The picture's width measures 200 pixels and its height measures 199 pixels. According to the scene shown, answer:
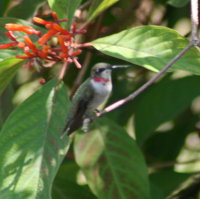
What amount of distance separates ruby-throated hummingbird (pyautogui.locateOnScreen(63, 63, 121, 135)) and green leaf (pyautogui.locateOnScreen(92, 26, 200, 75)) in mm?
83

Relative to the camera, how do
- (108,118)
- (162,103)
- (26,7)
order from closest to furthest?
(108,118)
(26,7)
(162,103)

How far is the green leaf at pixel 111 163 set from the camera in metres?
2.34

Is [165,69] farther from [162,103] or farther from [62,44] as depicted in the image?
[162,103]

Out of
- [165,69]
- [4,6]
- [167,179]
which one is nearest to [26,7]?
[4,6]

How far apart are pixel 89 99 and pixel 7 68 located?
28 centimetres

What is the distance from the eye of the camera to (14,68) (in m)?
2.06

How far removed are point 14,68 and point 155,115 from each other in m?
0.94

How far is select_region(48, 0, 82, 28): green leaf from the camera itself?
221 cm

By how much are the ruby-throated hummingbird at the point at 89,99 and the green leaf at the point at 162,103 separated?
0.72m

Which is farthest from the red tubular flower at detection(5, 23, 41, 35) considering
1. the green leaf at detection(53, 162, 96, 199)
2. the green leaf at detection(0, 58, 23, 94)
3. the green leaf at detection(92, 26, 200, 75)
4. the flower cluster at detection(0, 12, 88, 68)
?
the green leaf at detection(53, 162, 96, 199)

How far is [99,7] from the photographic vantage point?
2.12 meters

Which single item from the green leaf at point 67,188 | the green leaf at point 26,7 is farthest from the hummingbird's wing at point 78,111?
the green leaf at point 26,7

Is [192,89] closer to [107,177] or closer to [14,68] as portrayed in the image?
[107,177]

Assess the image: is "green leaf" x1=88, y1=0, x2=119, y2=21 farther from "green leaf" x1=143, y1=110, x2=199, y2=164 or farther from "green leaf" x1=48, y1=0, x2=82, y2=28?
"green leaf" x1=143, y1=110, x2=199, y2=164
